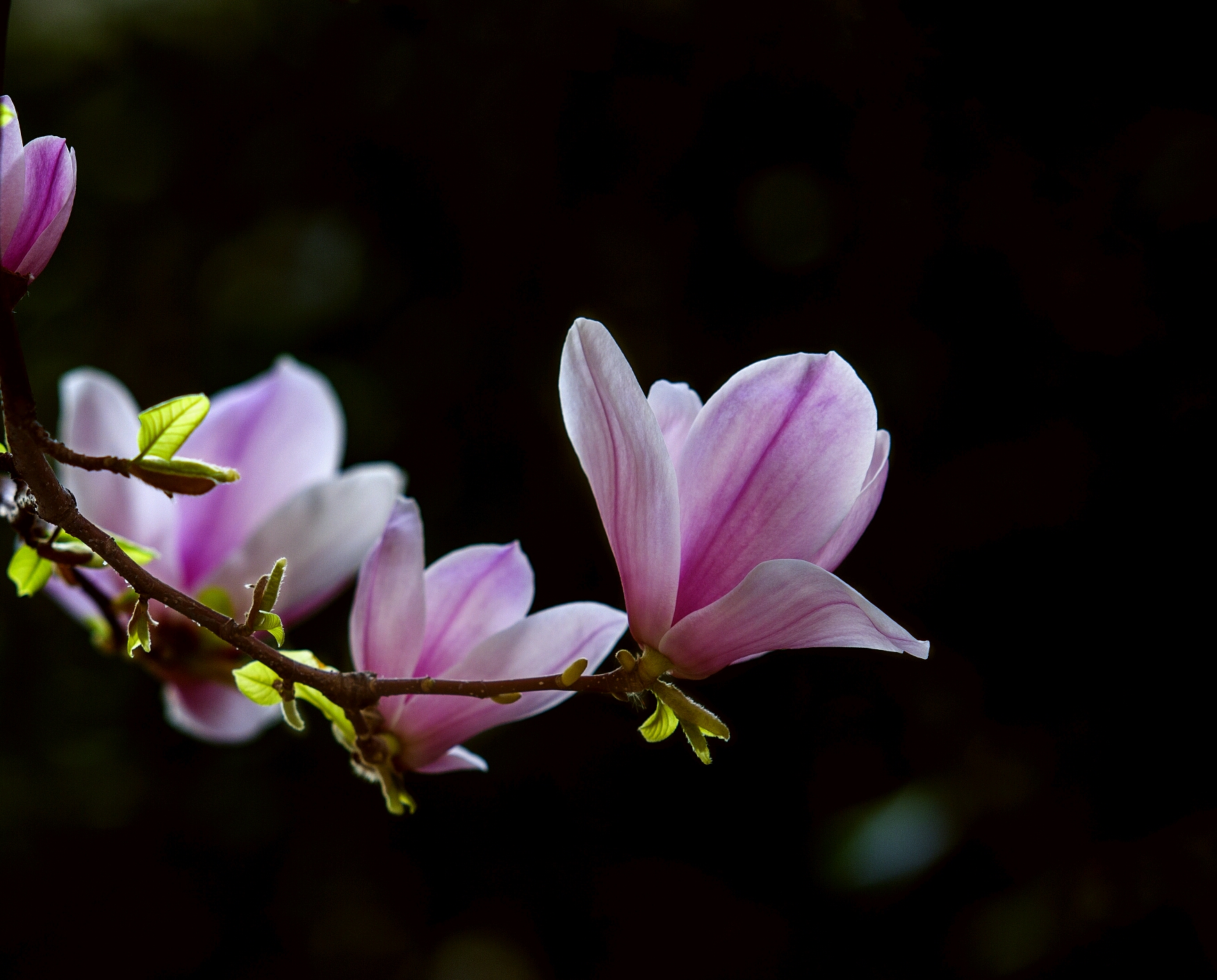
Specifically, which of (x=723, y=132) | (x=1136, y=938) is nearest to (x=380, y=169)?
(x=723, y=132)

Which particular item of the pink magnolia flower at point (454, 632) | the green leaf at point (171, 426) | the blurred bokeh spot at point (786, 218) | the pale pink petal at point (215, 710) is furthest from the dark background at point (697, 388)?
the green leaf at point (171, 426)

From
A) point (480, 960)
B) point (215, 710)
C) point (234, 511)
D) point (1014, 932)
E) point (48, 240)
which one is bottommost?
point (480, 960)

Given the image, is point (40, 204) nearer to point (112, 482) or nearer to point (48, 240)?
point (48, 240)

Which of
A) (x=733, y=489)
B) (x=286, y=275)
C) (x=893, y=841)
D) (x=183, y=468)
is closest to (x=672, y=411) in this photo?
(x=733, y=489)

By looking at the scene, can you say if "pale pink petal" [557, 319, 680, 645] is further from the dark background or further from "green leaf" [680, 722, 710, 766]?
the dark background

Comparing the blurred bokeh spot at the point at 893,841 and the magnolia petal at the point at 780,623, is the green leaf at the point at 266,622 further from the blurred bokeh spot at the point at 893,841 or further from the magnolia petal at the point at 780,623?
the blurred bokeh spot at the point at 893,841

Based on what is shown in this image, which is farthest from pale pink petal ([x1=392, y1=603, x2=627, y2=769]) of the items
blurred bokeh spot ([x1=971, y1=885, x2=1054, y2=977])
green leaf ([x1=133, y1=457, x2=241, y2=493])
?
blurred bokeh spot ([x1=971, y1=885, x2=1054, y2=977])
